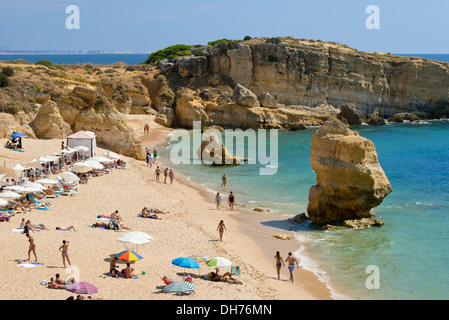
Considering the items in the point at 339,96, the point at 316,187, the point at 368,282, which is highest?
the point at 339,96

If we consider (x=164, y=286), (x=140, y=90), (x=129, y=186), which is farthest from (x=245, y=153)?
(x=164, y=286)

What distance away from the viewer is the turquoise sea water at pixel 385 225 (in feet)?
53.0

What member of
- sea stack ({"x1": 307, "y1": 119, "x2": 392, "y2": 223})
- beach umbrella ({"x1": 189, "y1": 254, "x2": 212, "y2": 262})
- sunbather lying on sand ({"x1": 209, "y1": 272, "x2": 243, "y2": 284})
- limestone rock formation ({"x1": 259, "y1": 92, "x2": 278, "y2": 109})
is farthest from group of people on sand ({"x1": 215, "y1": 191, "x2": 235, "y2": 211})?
limestone rock formation ({"x1": 259, "y1": 92, "x2": 278, "y2": 109})

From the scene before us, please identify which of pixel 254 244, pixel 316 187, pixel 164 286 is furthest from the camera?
pixel 316 187

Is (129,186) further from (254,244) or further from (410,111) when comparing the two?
(410,111)

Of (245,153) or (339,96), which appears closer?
(245,153)

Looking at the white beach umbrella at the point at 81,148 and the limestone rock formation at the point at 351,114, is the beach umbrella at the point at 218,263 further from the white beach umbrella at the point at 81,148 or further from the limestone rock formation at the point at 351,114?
the limestone rock formation at the point at 351,114

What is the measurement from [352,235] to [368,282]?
16.0ft

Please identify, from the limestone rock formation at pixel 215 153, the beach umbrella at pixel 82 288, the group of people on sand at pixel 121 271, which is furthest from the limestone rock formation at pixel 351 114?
the beach umbrella at pixel 82 288

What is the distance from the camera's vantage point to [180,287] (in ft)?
43.5

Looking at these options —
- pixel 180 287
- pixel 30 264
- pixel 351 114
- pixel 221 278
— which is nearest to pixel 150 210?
pixel 221 278

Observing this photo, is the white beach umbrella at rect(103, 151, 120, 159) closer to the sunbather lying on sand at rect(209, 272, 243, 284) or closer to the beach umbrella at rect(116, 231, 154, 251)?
the beach umbrella at rect(116, 231, 154, 251)

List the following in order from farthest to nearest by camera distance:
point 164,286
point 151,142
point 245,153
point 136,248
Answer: point 151,142 < point 245,153 < point 136,248 < point 164,286

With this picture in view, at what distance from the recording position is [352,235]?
67.7 ft
